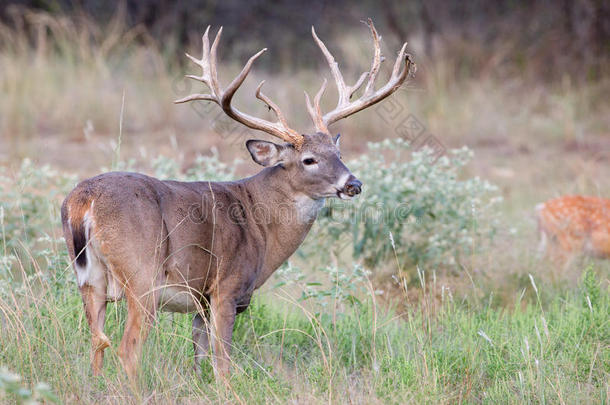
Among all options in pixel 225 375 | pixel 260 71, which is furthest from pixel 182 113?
pixel 225 375

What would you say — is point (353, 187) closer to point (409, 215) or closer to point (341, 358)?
point (341, 358)

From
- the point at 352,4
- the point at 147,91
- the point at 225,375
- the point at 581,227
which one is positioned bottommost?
the point at 225,375

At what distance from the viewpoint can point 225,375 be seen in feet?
14.1

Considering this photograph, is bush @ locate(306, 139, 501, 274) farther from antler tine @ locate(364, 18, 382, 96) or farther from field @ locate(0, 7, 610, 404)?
antler tine @ locate(364, 18, 382, 96)

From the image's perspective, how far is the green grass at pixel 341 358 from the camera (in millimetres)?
3992

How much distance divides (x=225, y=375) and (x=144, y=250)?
0.85 m

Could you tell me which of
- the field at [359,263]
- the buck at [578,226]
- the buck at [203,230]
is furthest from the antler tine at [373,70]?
the buck at [578,226]

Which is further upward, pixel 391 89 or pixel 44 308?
pixel 391 89

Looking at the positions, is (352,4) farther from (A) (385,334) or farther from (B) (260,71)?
(A) (385,334)

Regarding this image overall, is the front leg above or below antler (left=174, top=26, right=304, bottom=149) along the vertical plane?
below

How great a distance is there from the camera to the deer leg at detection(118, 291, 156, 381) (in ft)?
13.2

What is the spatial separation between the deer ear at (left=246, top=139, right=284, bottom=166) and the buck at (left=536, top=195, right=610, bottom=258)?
10.5ft

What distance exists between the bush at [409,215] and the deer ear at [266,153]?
1372 millimetres

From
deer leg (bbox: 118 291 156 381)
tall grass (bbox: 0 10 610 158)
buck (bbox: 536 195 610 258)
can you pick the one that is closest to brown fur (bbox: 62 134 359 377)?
deer leg (bbox: 118 291 156 381)
